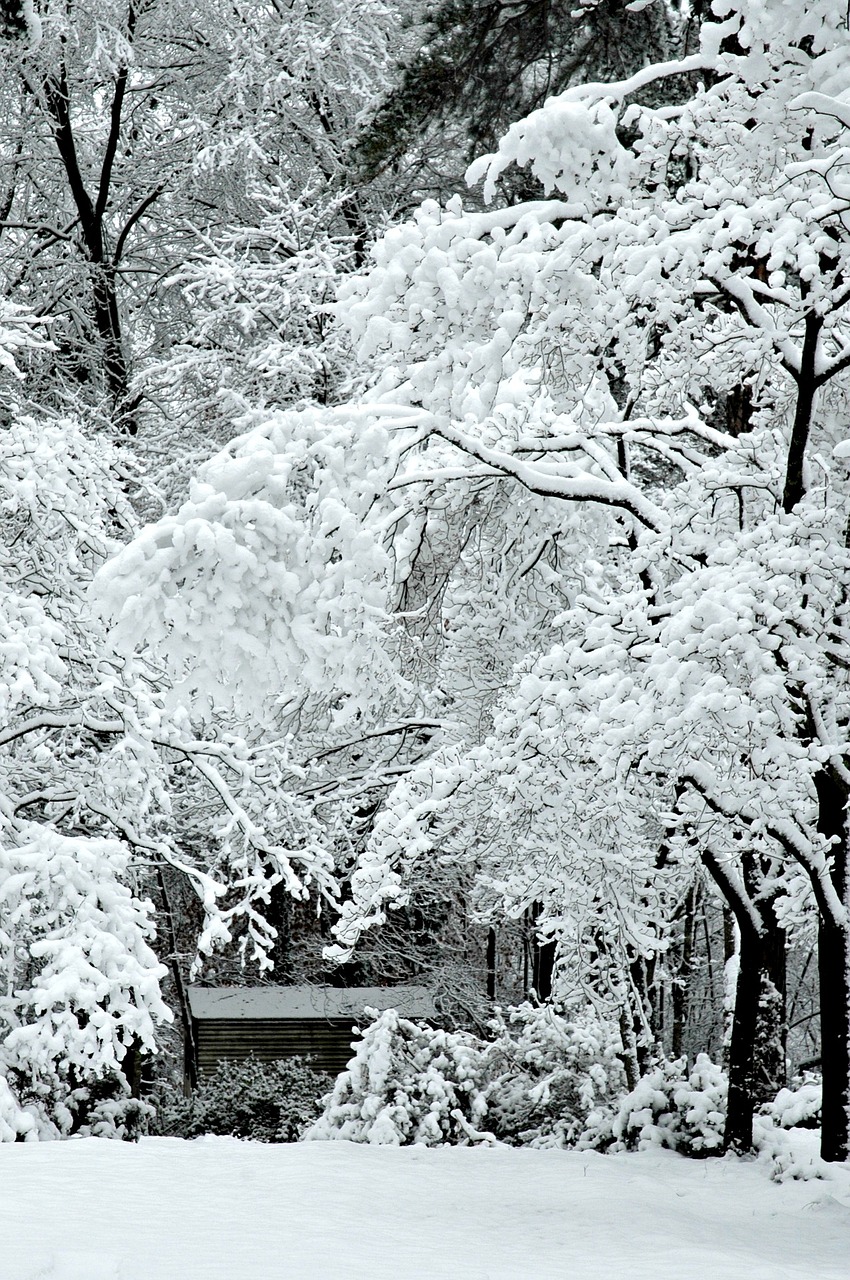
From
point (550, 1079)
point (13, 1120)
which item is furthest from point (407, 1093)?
point (13, 1120)

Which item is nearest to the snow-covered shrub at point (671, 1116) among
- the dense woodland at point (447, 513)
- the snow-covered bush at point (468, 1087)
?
the dense woodland at point (447, 513)

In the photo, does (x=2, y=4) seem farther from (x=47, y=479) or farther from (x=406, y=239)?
(x=47, y=479)

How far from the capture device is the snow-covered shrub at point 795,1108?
29.2 ft

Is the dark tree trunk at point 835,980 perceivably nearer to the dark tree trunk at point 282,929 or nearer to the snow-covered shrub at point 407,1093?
the snow-covered shrub at point 407,1093

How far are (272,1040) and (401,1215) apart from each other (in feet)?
33.4

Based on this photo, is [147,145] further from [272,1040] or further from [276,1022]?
[272,1040]

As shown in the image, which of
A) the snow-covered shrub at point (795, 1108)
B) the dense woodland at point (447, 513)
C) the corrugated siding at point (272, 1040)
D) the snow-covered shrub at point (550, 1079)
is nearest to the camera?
the dense woodland at point (447, 513)

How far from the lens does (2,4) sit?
689cm

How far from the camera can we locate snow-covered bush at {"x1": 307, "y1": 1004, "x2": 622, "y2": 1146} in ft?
32.1

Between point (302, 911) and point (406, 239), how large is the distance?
51.5 ft

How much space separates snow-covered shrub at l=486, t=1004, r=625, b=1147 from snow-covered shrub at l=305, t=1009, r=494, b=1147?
0.54ft

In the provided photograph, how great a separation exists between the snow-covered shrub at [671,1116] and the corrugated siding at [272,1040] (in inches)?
308

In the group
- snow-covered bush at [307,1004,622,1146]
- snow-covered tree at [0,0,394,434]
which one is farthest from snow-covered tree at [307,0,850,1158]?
snow-covered tree at [0,0,394,434]

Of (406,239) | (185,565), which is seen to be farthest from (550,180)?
(185,565)
